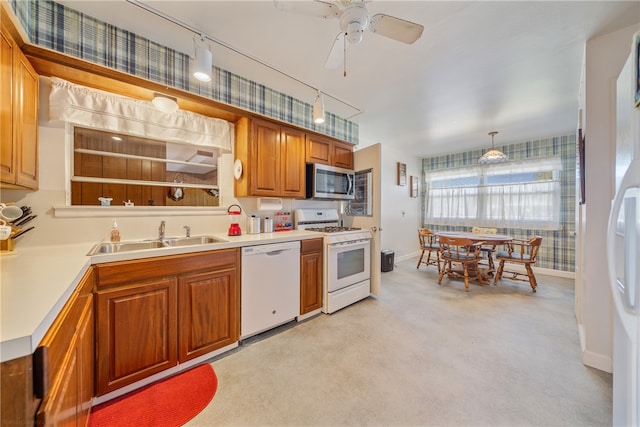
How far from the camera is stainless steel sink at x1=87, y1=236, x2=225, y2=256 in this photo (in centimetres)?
174

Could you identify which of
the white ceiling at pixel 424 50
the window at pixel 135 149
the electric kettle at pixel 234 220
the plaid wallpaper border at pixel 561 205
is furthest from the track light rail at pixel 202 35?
the plaid wallpaper border at pixel 561 205

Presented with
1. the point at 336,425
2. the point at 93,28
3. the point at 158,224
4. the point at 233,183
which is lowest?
the point at 336,425

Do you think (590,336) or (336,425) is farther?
(590,336)

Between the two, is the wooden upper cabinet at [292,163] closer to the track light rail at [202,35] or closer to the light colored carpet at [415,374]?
the track light rail at [202,35]

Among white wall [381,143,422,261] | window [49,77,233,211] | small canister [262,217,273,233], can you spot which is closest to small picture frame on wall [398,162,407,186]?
white wall [381,143,422,261]

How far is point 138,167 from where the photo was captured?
2.12m

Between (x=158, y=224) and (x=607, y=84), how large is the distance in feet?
12.4

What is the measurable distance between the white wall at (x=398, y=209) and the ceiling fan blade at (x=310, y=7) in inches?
149

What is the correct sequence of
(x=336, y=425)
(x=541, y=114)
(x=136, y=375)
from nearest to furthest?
(x=336, y=425) < (x=136, y=375) < (x=541, y=114)

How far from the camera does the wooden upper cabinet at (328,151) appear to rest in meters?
2.92

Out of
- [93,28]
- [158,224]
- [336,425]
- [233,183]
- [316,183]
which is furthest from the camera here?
[316,183]

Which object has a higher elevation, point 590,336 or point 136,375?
point 590,336

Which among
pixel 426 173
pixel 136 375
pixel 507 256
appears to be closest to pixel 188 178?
pixel 136 375

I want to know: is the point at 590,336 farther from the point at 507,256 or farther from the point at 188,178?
the point at 188,178
